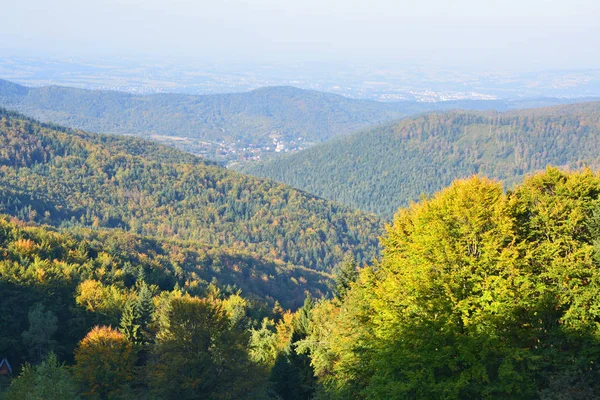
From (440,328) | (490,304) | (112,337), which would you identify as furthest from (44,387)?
(490,304)

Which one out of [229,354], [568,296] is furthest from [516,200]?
[229,354]

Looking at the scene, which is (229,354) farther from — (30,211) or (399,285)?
(30,211)

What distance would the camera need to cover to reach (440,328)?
19.4m

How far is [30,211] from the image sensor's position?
497 feet

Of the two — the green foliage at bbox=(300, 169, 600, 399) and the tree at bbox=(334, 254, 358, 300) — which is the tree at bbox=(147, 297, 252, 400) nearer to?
the tree at bbox=(334, 254, 358, 300)

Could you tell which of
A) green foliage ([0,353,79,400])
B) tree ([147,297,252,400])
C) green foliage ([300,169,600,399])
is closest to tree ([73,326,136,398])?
tree ([147,297,252,400])

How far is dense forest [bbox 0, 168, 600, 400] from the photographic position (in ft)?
60.2

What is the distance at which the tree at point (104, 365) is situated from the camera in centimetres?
3012

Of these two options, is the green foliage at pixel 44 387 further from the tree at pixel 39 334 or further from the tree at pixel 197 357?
the tree at pixel 39 334

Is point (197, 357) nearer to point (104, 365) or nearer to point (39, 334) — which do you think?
point (104, 365)

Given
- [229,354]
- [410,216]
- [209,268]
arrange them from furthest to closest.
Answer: [209,268] < [229,354] < [410,216]

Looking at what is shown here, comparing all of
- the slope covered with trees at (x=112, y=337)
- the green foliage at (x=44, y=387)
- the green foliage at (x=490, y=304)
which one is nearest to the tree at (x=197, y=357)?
the slope covered with trees at (x=112, y=337)

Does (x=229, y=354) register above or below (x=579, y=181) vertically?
below

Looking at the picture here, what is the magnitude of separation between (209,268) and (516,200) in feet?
323
